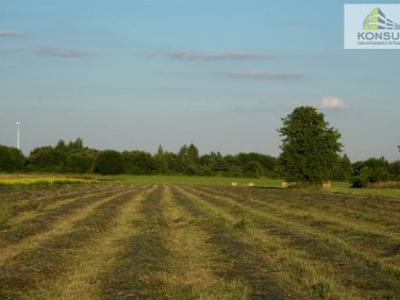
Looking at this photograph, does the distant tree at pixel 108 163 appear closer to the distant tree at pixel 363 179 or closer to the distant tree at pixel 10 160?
the distant tree at pixel 10 160

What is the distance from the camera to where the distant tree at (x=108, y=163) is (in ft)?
465

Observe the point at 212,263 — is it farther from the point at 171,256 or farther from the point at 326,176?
the point at 326,176

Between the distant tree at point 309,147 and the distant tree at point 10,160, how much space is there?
2741 inches

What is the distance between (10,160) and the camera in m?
123

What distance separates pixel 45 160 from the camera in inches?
5453

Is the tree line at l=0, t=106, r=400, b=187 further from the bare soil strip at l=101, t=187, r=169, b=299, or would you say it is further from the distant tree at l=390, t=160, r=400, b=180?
the bare soil strip at l=101, t=187, r=169, b=299

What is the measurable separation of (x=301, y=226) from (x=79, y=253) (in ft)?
38.3

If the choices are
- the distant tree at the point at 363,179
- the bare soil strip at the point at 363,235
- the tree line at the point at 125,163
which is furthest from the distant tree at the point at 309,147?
the tree line at the point at 125,163

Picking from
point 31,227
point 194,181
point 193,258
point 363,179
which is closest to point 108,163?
point 194,181

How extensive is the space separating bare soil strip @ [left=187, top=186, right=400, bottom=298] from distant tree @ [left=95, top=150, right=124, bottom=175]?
120 meters

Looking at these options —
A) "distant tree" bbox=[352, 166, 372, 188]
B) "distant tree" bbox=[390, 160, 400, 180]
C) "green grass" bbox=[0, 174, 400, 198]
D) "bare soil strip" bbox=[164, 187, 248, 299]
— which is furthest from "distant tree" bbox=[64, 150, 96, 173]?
"bare soil strip" bbox=[164, 187, 248, 299]

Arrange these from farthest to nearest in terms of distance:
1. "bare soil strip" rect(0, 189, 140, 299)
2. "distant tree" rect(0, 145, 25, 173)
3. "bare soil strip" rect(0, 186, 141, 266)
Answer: "distant tree" rect(0, 145, 25, 173) → "bare soil strip" rect(0, 186, 141, 266) → "bare soil strip" rect(0, 189, 140, 299)

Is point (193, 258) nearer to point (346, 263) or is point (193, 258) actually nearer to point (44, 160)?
point (346, 263)

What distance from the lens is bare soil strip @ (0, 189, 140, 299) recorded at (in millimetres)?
11844
